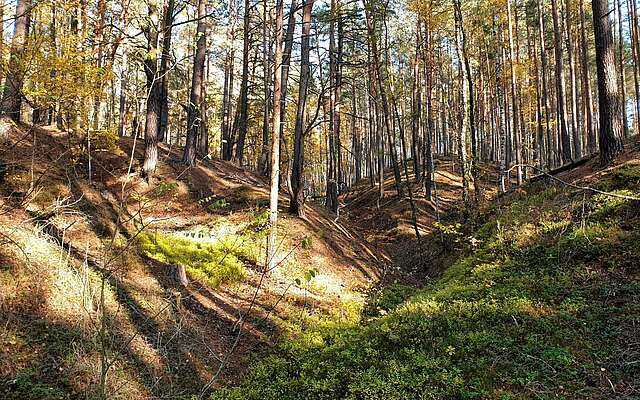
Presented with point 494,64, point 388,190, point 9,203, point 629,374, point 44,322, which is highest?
point 494,64

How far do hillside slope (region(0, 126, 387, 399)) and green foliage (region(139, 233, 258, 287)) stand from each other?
0.03 m

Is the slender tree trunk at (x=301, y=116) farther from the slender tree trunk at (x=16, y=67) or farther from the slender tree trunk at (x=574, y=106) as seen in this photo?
the slender tree trunk at (x=574, y=106)

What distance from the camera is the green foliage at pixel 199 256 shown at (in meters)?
9.11

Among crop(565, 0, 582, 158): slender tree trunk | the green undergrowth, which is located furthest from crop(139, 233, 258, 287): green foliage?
crop(565, 0, 582, 158): slender tree trunk

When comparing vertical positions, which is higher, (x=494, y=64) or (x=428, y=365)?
(x=494, y=64)

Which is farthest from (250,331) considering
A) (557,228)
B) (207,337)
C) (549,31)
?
(549,31)

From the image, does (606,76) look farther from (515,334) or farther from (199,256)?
(199,256)

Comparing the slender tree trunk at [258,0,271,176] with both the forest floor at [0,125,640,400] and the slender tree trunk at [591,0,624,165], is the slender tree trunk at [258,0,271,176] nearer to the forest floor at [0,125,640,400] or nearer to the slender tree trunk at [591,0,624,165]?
the forest floor at [0,125,640,400]

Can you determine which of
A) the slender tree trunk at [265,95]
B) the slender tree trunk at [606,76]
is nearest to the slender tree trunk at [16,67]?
the slender tree trunk at [265,95]

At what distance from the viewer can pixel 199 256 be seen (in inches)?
382

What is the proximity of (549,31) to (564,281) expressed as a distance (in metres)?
23.9

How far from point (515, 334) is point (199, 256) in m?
7.06

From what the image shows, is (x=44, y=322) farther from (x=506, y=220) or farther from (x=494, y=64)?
(x=494, y=64)

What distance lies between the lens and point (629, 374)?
4.91 meters
